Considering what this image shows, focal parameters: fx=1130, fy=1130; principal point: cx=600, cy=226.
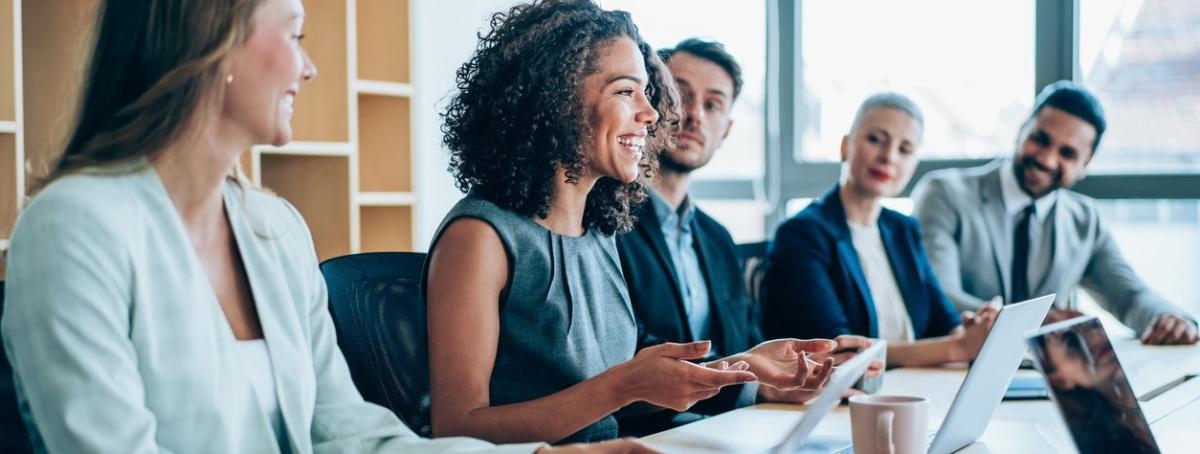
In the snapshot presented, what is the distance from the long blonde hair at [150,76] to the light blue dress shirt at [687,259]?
1.25m

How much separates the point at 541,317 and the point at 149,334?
2.13 ft

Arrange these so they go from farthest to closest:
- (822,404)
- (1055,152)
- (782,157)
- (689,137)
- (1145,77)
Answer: (782,157) → (1145,77) → (1055,152) → (689,137) → (822,404)

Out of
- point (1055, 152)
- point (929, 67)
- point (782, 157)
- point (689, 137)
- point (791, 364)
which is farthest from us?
point (782, 157)

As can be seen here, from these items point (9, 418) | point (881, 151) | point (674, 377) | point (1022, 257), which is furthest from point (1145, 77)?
point (9, 418)

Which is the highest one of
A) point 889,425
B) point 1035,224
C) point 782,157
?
point 782,157

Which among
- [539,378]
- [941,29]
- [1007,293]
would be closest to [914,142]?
[1007,293]

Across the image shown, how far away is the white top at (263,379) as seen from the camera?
46.8 inches

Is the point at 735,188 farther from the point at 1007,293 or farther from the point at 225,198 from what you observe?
the point at 225,198

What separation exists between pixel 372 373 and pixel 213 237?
1.47 feet

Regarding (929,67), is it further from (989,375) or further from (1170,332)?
(989,375)

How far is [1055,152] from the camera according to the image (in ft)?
10.5

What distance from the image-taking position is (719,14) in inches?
183

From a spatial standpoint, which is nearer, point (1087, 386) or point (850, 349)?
point (1087, 386)

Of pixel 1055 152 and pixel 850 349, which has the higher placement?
pixel 1055 152
